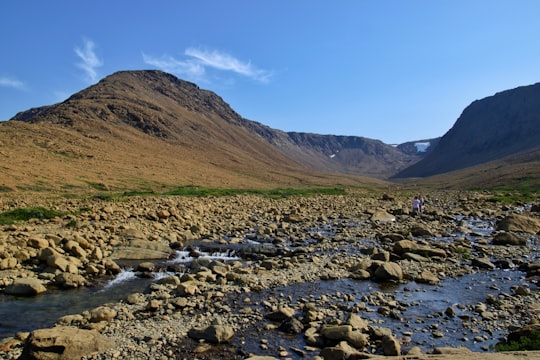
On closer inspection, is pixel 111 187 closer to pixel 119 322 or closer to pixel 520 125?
pixel 119 322

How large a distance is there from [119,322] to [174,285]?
3.67 metres

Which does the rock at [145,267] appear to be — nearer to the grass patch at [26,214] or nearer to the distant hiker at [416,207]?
the grass patch at [26,214]

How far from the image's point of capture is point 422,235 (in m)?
26.5

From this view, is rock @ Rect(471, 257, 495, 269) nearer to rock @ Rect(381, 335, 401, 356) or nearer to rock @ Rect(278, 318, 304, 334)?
rock @ Rect(381, 335, 401, 356)

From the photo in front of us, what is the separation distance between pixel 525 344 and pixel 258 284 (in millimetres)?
8455

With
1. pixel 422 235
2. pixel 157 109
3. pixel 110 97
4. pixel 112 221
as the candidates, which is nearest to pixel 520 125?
pixel 157 109

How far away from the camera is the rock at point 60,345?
8562 mm

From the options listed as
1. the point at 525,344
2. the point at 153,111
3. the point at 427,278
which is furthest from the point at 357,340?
the point at 153,111

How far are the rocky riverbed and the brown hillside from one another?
22.1 meters

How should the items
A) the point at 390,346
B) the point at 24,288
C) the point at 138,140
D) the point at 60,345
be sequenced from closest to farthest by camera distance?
the point at 60,345, the point at 390,346, the point at 24,288, the point at 138,140

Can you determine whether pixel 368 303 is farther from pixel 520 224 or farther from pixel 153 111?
pixel 153 111

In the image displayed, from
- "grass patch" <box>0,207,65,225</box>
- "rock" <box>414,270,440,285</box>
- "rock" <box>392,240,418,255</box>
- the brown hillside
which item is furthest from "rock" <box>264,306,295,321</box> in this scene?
the brown hillside

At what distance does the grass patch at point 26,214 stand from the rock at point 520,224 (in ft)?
99.2

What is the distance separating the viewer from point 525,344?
29.6 ft
